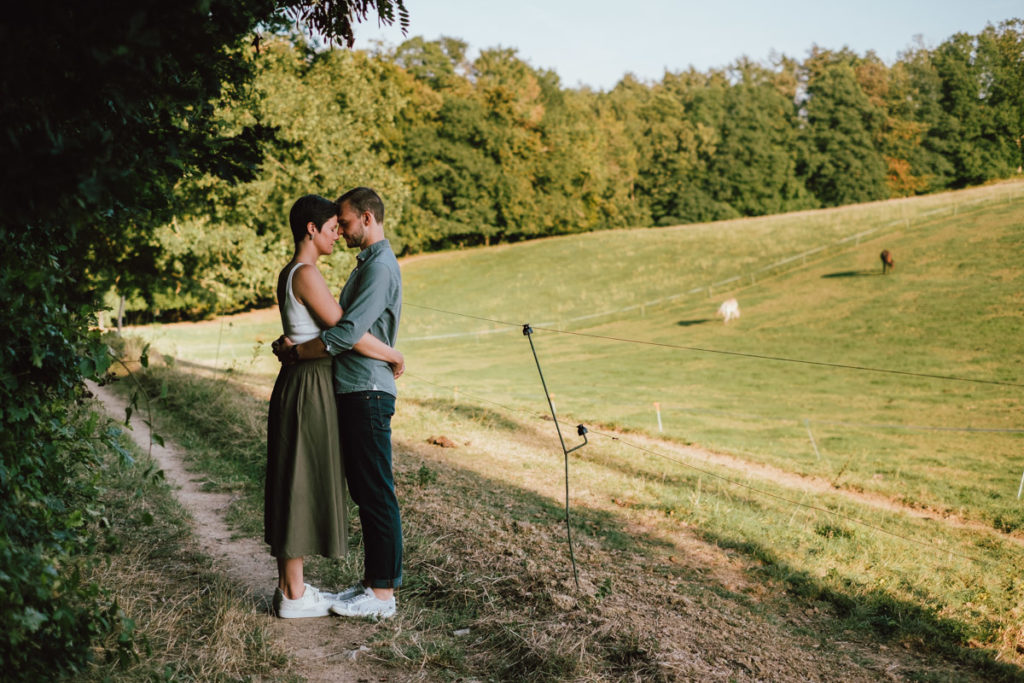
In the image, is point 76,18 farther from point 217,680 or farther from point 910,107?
point 910,107

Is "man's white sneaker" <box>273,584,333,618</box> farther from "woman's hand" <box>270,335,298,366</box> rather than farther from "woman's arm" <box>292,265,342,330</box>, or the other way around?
"woman's arm" <box>292,265,342,330</box>

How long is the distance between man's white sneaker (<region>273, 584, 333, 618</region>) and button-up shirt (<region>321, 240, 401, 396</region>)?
1.17 metres

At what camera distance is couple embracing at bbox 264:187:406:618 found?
423 centimetres

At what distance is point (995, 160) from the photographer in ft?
213

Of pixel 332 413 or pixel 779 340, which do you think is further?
pixel 779 340

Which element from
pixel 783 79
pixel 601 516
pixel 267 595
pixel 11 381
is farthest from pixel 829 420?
pixel 783 79

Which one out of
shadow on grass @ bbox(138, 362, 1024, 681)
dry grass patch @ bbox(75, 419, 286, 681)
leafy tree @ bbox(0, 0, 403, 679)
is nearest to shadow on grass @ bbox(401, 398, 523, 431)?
shadow on grass @ bbox(138, 362, 1024, 681)

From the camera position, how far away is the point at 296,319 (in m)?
4.27

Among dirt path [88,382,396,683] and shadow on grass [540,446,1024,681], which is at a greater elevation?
dirt path [88,382,396,683]

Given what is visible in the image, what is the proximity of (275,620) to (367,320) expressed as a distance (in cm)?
173

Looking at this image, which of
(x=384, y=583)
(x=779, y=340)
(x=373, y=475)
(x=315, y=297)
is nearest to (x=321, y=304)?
(x=315, y=297)

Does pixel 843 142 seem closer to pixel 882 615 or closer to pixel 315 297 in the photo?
pixel 882 615

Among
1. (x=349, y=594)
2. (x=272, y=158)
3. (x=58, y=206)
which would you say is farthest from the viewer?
(x=272, y=158)

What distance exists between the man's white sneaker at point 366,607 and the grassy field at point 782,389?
144 centimetres
